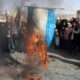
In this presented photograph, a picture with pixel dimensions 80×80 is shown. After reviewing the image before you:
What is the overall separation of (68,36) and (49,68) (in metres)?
2.77

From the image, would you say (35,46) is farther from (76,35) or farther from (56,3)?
(76,35)

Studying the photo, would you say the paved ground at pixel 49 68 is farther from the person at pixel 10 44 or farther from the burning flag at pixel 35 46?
the person at pixel 10 44

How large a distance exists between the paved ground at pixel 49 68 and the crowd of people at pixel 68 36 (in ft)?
2.65

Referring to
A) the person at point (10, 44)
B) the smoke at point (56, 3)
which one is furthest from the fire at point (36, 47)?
the person at point (10, 44)

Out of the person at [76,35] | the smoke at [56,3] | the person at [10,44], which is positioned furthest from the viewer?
the person at [10,44]

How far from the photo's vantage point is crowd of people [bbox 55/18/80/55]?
35.5 ft

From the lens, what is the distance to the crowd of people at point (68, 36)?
10820 mm

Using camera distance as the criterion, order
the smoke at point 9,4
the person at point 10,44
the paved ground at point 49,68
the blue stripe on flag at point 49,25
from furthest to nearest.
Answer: the person at point 10,44, the blue stripe on flag at point 49,25, the paved ground at point 49,68, the smoke at point 9,4

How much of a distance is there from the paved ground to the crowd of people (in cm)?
81

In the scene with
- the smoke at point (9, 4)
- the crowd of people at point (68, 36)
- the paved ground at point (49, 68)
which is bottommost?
the paved ground at point (49, 68)

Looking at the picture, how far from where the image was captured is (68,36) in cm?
1107

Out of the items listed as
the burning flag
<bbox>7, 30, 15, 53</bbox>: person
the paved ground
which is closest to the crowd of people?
the paved ground

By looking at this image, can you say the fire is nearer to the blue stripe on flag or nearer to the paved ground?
the paved ground

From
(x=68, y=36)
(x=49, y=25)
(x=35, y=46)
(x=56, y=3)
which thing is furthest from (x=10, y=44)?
(x=56, y=3)
